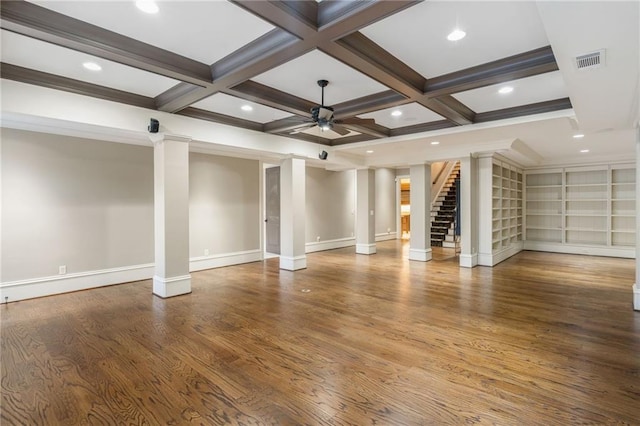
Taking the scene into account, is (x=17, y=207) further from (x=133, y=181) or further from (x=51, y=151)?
(x=133, y=181)

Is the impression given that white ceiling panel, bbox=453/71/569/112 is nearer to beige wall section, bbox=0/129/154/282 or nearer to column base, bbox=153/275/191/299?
column base, bbox=153/275/191/299

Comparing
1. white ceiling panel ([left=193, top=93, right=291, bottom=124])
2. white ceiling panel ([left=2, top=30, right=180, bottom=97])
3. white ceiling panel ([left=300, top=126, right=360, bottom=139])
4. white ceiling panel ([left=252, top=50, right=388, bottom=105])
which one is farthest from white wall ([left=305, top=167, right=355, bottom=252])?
white ceiling panel ([left=2, top=30, right=180, bottom=97])

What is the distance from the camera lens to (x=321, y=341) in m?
3.17

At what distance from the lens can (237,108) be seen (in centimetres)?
466

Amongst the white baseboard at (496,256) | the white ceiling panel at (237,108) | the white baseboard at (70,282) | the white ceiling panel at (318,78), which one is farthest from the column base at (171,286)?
the white baseboard at (496,256)

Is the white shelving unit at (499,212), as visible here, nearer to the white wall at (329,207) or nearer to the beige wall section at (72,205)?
the white wall at (329,207)

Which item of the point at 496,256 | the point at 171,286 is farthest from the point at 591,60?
the point at 496,256

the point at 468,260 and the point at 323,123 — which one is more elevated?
the point at 323,123

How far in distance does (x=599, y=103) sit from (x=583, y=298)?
2688 millimetres

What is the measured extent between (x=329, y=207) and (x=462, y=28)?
274 inches

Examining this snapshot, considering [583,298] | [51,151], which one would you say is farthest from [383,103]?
[51,151]

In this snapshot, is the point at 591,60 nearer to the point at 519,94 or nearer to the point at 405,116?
the point at 519,94

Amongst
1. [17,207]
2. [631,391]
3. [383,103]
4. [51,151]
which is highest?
[383,103]

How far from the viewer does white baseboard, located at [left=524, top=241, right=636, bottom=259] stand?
779 cm
